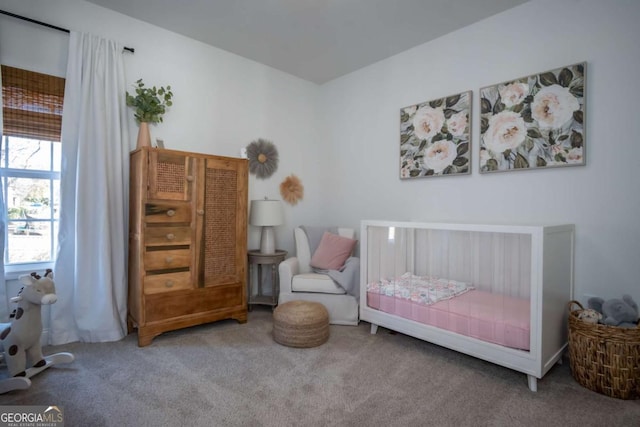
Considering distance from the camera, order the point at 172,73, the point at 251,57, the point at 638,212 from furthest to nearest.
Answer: the point at 251,57, the point at 172,73, the point at 638,212

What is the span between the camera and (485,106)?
256cm

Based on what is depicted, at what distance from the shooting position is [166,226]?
245cm

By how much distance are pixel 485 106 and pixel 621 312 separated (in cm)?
165

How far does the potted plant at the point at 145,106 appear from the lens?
8.45ft

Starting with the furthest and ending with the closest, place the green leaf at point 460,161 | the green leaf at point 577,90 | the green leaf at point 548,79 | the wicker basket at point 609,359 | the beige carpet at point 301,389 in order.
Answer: the green leaf at point 460,161
the green leaf at point 548,79
the green leaf at point 577,90
the wicker basket at point 609,359
the beige carpet at point 301,389

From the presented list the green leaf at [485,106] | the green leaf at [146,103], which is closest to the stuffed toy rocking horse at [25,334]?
the green leaf at [146,103]

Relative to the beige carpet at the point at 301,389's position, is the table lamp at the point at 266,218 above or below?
above

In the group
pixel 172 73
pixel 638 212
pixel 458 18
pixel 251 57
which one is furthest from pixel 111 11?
pixel 638 212

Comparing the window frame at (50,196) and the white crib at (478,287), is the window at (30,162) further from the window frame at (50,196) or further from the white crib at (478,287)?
the white crib at (478,287)

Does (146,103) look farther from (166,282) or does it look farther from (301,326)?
(301,326)

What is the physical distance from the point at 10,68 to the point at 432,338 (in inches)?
137

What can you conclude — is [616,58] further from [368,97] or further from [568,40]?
[368,97]

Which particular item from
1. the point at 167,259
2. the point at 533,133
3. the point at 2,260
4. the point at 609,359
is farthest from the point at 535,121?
the point at 2,260

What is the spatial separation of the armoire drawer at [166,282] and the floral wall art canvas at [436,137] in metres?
2.16
